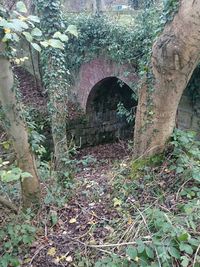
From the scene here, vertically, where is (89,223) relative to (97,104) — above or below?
above

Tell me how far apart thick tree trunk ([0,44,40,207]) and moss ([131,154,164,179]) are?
111 cm

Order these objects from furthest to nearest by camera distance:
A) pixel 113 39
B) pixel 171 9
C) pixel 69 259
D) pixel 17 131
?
pixel 113 39 < pixel 171 9 < pixel 17 131 < pixel 69 259

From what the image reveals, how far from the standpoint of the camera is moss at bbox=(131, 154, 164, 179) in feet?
11.1

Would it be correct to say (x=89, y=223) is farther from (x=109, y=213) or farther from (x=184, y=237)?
(x=184, y=237)

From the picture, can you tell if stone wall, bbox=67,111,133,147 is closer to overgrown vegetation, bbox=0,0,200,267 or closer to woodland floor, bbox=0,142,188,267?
overgrown vegetation, bbox=0,0,200,267

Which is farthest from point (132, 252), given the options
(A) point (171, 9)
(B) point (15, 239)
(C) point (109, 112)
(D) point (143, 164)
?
(C) point (109, 112)

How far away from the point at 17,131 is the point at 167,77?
5.15 ft

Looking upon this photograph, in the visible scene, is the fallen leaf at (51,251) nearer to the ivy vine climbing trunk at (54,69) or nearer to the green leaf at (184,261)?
the green leaf at (184,261)

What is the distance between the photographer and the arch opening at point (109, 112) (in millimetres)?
8281

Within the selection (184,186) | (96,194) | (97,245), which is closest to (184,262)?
(97,245)

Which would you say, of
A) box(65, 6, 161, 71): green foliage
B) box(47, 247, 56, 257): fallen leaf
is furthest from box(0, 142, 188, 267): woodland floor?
box(65, 6, 161, 71): green foliage

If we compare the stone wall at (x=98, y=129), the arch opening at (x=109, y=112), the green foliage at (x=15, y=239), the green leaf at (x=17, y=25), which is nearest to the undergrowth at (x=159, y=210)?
the green foliage at (x=15, y=239)

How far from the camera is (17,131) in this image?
250cm

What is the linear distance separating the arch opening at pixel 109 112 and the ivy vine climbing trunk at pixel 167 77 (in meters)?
4.67
